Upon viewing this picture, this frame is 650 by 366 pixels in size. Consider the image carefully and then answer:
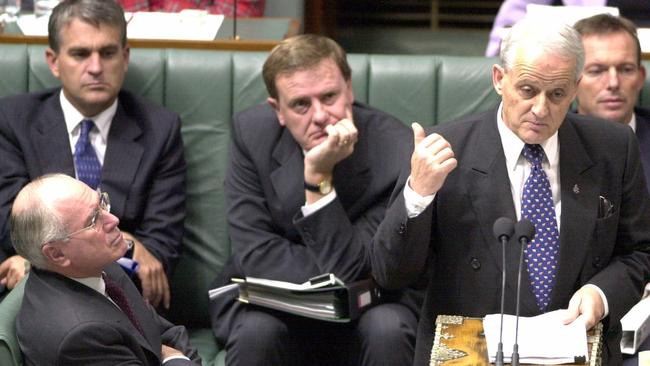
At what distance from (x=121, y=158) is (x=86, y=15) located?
47 cm

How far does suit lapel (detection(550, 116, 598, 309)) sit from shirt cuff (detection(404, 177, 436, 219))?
0.37 m

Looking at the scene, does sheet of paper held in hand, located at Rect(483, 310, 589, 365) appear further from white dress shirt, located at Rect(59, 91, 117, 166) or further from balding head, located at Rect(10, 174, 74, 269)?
white dress shirt, located at Rect(59, 91, 117, 166)

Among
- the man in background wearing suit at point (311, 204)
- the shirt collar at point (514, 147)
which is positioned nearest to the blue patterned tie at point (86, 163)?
the man in background wearing suit at point (311, 204)

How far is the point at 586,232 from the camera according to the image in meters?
3.22

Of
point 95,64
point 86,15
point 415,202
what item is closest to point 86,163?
point 95,64

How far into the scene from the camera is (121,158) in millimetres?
4168

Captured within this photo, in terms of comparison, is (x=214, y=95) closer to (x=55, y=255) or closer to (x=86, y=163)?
(x=86, y=163)

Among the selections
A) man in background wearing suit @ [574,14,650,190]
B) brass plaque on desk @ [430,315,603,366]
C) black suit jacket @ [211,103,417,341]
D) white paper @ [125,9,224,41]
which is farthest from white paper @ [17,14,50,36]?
brass plaque on desk @ [430,315,603,366]

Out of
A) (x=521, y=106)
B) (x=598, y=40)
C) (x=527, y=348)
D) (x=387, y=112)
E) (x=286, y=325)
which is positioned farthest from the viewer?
(x=387, y=112)

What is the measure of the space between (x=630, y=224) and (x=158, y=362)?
122cm

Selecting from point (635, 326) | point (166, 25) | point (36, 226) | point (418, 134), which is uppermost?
point (418, 134)

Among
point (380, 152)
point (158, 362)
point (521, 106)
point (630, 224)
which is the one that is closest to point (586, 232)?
point (630, 224)

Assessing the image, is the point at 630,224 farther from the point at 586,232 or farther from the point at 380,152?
the point at 380,152

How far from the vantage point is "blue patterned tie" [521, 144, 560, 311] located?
3225mm
